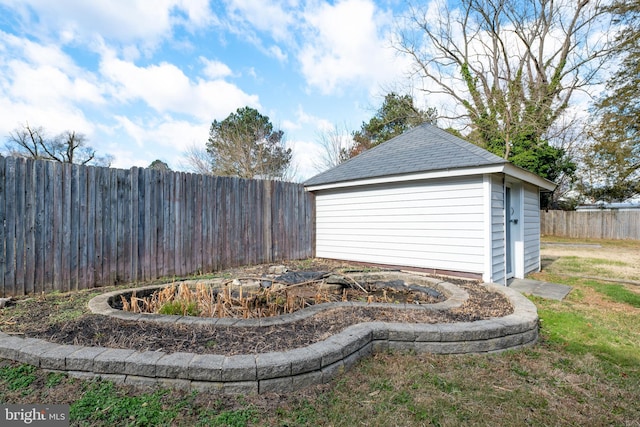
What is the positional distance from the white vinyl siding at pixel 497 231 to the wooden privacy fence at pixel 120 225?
14.4ft

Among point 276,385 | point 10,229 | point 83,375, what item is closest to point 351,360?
point 276,385

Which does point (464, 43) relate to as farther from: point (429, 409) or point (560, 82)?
point (429, 409)

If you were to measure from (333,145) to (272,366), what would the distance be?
698 inches

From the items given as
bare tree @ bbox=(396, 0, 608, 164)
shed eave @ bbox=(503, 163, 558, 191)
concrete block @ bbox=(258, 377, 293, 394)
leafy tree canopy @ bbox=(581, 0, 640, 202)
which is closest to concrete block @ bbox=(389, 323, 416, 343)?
concrete block @ bbox=(258, 377, 293, 394)

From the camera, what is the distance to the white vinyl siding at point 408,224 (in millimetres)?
5164

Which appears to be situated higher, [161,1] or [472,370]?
[161,1]

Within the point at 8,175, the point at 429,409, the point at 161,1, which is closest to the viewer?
the point at 429,409

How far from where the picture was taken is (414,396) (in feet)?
6.38

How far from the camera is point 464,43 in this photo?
1675 cm

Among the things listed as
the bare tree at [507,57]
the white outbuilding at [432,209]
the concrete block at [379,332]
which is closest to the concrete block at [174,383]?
the concrete block at [379,332]

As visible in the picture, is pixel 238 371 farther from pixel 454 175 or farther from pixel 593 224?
pixel 593 224

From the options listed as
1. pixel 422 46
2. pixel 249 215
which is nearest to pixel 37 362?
pixel 249 215

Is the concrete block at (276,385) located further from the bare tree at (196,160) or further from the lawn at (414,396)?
the bare tree at (196,160)

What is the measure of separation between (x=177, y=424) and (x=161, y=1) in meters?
6.41
